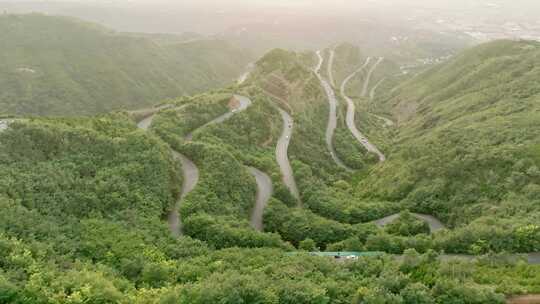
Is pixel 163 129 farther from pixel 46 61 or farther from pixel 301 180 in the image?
pixel 46 61

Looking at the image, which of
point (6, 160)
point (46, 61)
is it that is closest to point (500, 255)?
point (6, 160)

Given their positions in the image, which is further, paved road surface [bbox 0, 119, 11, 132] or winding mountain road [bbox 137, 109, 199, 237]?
paved road surface [bbox 0, 119, 11, 132]

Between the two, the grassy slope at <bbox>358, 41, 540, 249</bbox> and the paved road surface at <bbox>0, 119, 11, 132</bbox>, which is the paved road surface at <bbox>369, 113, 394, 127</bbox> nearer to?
the grassy slope at <bbox>358, 41, 540, 249</bbox>

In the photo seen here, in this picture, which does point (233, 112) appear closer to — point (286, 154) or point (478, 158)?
point (286, 154)

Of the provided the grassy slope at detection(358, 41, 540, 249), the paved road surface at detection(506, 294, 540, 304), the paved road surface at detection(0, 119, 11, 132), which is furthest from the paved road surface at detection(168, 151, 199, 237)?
the paved road surface at detection(506, 294, 540, 304)

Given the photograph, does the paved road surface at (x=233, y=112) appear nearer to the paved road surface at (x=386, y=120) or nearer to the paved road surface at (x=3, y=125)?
the paved road surface at (x=3, y=125)

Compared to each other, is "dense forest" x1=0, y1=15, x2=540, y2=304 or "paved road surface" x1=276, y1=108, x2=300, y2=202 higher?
"dense forest" x1=0, y1=15, x2=540, y2=304
